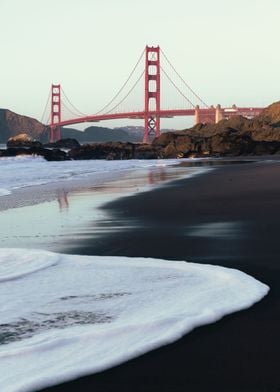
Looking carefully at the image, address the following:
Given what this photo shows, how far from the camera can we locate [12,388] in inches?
72.2

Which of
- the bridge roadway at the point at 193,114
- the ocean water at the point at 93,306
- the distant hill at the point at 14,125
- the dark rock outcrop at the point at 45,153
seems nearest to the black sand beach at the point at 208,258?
the ocean water at the point at 93,306

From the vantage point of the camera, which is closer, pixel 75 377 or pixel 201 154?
pixel 75 377

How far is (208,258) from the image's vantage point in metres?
4.11

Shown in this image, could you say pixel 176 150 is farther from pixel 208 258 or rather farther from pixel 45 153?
pixel 208 258

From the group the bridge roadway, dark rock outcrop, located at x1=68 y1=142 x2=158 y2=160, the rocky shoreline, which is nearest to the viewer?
the rocky shoreline

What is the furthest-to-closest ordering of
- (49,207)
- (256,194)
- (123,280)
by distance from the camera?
1. (256,194)
2. (49,207)
3. (123,280)

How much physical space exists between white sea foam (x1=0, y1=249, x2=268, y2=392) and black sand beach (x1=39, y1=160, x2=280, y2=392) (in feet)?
0.34

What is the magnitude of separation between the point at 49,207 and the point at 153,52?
57289 millimetres

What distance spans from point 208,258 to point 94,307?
1443mm

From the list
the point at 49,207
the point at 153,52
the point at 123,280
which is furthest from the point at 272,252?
the point at 153,52

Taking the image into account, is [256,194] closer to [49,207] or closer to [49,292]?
[49,207]

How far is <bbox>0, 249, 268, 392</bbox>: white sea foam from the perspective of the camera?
211 cm

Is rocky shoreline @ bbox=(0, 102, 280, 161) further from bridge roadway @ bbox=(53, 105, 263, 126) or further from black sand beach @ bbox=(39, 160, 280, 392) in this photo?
black sand beach @ bbox=(39, 160, 280, 392)

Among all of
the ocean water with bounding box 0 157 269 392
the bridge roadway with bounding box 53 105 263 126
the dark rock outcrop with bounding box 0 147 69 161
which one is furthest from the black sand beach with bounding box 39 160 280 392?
the bridge roadway with bounding box 53 105 263 126
